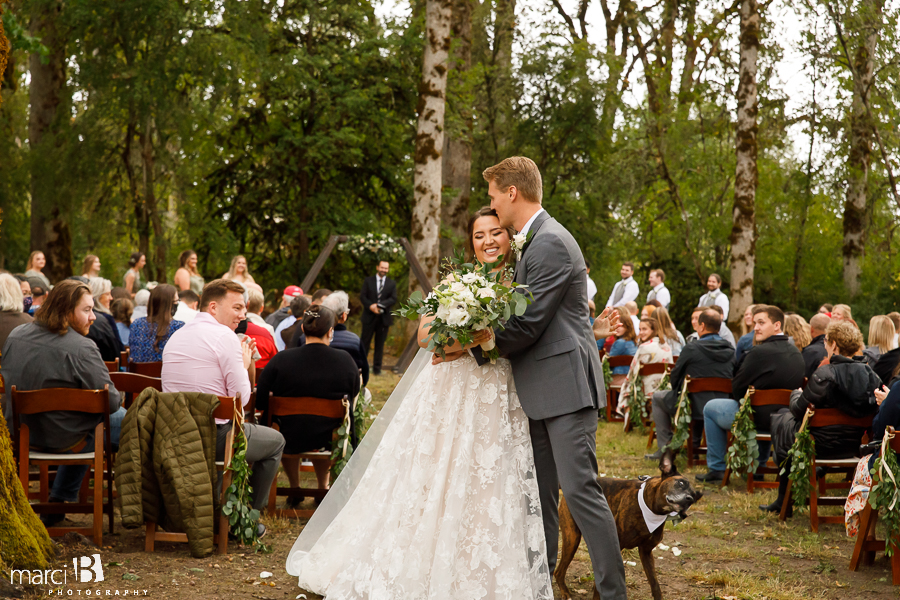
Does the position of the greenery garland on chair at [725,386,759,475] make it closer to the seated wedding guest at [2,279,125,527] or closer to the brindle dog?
the brindle dog

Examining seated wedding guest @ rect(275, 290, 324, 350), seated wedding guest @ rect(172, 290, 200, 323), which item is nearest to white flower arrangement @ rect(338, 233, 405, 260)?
seated wedding guest @ rect(275, 290, 324, 350)

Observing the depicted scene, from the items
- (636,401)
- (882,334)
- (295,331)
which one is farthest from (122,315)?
(882,334)

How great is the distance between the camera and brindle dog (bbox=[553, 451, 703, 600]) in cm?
429

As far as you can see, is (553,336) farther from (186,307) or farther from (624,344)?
(624,344)

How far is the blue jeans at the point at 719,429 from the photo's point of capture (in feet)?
25.1

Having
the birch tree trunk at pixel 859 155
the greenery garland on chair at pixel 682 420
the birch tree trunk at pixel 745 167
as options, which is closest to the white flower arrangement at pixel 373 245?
the birch tree trunk at pixel 745 167

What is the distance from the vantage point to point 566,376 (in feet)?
12.7

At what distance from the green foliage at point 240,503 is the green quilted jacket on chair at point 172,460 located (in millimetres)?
151

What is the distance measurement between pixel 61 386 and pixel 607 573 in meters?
3.62

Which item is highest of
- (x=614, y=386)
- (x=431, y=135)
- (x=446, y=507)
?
(x=431, y=135)

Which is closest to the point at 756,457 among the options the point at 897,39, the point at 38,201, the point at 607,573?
the point at 607,573

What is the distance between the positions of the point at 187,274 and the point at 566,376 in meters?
9.10

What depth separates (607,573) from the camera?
384 centimetres

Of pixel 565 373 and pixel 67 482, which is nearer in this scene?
pixel 565 373
